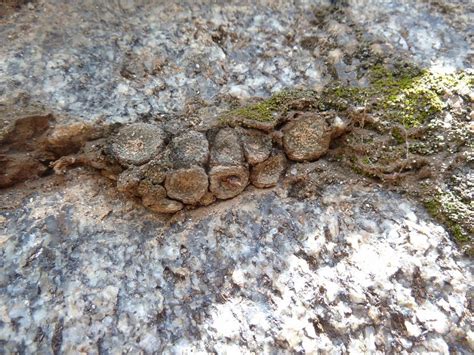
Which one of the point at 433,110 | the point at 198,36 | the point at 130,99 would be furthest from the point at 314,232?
the point at 198,36

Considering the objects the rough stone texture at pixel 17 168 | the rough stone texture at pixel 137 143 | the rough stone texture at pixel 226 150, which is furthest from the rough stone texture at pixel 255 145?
the rough stone texture at pixel 17 168

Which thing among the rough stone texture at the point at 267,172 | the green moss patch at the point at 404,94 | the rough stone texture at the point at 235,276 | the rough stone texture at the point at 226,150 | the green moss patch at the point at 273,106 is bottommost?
the rough stone texture at the point at 235,276

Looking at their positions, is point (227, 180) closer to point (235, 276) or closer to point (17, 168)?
point (235, 276)

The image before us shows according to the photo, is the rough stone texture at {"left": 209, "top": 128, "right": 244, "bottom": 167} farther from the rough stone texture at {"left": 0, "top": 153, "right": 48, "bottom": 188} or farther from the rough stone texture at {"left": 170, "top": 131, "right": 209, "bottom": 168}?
the rough stone texture at {"left": 0, "top": 153, "right": 48, "bottom": 188}

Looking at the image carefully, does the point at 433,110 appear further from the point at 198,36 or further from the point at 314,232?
the point at 198,36

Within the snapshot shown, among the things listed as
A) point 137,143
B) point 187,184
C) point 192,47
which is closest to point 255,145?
point 187,184

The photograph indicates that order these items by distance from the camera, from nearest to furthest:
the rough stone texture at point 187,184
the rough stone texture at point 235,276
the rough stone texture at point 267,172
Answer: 1. the rough stone texture at point 235,276
2. the rough stone texture at point 187,184
3. the rough stone texture at point 267,172

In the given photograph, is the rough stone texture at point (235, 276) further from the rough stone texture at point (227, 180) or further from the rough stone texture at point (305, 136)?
the rough stone texture at point (305, 136)
